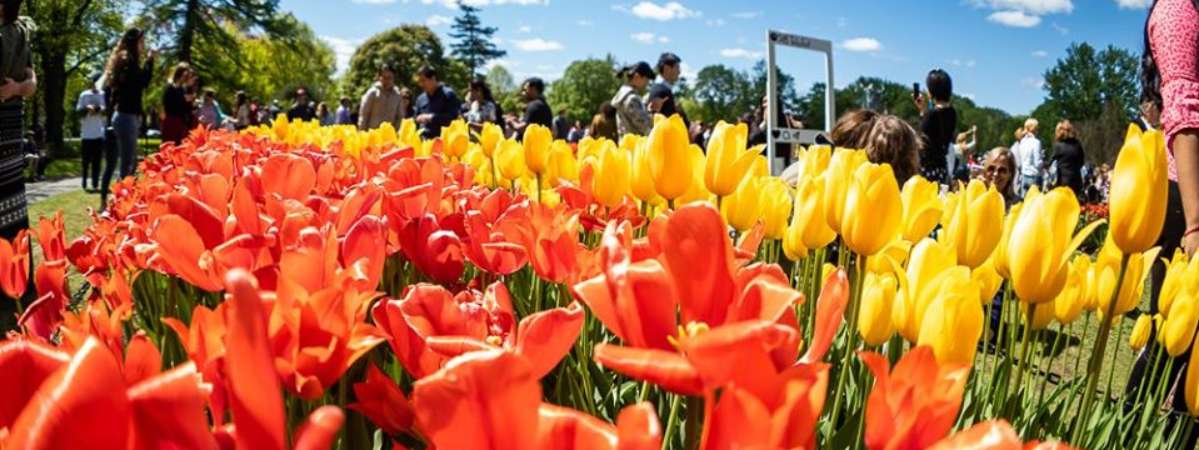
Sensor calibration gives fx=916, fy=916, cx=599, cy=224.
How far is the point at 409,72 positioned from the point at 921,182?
69.4 meters

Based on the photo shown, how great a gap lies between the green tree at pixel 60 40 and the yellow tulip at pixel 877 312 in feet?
101

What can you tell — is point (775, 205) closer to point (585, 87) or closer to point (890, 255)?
point (890, 255)

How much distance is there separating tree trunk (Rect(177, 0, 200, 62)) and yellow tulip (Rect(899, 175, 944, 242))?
44659 millimetres

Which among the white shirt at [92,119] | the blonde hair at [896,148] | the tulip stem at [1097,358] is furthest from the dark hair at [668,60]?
the white shirt at [92,119]

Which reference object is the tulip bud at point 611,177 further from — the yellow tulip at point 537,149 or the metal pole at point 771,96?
the metal pole at point 771,96

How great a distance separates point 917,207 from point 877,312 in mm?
288

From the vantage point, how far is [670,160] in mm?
1483

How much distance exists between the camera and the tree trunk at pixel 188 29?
41.2 metres

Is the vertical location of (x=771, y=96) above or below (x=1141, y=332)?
above

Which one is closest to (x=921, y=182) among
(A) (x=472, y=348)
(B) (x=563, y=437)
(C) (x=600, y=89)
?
(A) (x=472, y=348)

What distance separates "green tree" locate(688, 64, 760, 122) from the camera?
96.8 metres

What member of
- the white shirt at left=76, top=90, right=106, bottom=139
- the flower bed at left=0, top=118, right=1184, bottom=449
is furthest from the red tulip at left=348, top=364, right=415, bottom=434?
the white shirt at left=76, top=90, right=106, bottom=139

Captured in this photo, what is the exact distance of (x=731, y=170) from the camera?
1.52 m

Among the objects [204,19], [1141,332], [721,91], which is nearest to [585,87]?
[721,91]
